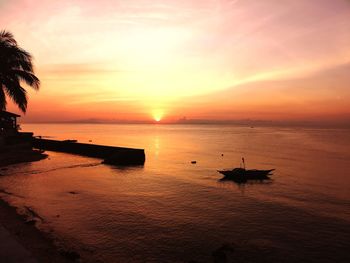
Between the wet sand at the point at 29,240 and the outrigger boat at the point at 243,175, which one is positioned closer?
the wet sand at the point at 29,240

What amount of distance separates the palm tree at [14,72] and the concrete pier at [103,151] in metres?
20.1

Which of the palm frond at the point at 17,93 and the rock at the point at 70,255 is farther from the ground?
the palm frond at the point at 17,93

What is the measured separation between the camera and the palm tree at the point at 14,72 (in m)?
33.6

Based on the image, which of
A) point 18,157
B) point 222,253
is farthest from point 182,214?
point 18,157

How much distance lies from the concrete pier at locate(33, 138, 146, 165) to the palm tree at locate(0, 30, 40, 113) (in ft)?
65.9

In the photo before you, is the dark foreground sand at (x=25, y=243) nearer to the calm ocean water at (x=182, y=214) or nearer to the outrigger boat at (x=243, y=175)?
the calm ocean water at (x=182, y=214)

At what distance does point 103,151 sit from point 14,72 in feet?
91.1

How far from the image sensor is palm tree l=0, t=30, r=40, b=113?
110 feet

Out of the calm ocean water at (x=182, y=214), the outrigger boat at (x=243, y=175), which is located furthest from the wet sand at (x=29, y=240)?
the outrigger boat at (x=243, y=175)

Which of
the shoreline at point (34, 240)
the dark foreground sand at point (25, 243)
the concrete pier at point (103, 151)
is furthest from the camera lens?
the concrete pier at point (103, 151)

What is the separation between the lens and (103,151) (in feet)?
198

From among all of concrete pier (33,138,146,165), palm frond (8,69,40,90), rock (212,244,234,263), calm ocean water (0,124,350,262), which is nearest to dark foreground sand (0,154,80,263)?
calm ocean water (0,124,350,262)

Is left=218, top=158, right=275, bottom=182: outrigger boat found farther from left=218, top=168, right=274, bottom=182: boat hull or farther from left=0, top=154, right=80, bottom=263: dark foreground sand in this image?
left=0, top=154, right=80, bottom=263: dark foreground sand

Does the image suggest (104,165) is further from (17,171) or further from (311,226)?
(311,226)
